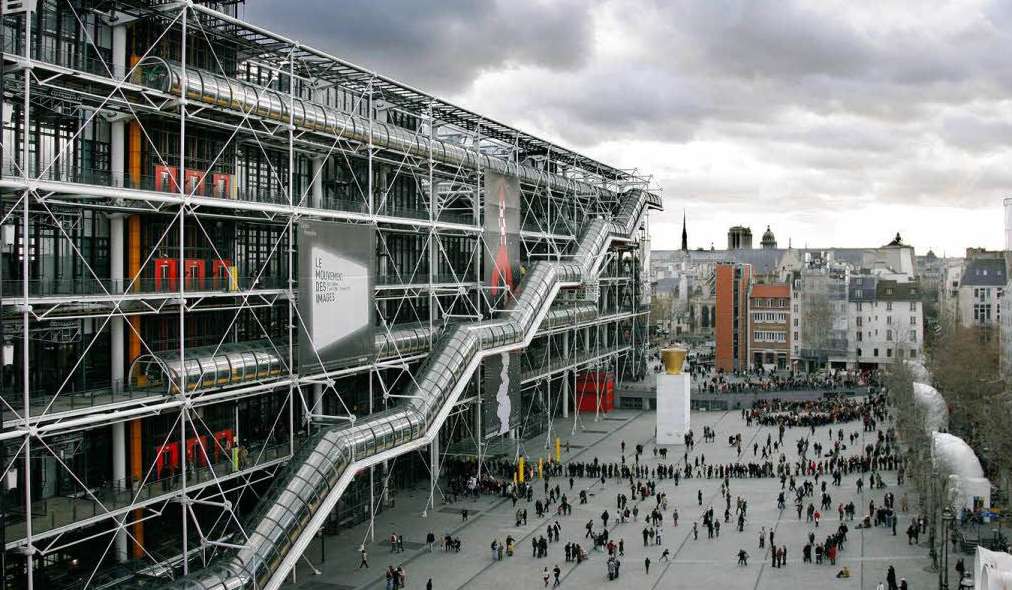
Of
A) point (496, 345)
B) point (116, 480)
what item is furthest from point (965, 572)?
point (116, 480)

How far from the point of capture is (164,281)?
72.2 ft

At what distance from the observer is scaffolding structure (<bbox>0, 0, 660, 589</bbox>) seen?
19.4 m

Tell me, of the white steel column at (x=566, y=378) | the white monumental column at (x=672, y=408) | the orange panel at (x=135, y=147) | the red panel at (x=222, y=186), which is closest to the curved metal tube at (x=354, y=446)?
the red panel at (x=222, y=186)

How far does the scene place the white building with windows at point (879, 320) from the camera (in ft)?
250

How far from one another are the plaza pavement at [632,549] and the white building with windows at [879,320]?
4139 centimetres

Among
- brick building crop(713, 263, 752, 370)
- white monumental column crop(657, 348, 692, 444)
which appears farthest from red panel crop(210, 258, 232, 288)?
brick building crop(713, 263, 752, 370)

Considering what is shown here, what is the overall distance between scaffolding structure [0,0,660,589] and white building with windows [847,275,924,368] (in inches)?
2115

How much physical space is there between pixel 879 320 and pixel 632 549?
5531 centimetres

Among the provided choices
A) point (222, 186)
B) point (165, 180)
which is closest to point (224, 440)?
point (222, 186)

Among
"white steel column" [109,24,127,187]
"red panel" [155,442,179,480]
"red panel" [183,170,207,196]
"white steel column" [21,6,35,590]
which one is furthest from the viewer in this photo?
"red panel" [183,170,207,196]

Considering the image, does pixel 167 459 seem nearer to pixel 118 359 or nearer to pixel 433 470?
pixel 118 359

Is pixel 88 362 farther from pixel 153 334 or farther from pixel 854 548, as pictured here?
pixel 854 548

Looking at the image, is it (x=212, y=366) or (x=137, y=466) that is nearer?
(x=137, y=466)

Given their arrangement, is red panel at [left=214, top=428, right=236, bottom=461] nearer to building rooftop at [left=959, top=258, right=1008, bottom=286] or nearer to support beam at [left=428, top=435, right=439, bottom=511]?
support beam at [left=428, top=435, right=439, bottom=511]
